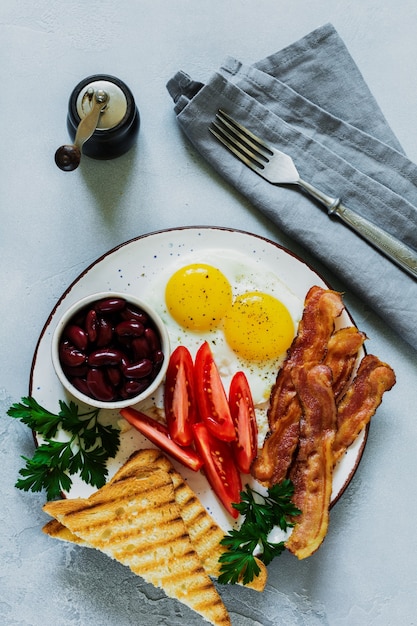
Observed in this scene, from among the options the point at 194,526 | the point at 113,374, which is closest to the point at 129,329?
the point at 113,374

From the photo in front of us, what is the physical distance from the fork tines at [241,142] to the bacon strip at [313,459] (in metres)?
0.90

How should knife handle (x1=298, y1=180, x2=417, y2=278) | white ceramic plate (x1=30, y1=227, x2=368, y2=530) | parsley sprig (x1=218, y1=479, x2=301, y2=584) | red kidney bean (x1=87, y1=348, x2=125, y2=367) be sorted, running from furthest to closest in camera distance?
knife handle (x1=298, y1=180, x2=417, y2=278)
white ceramic plate (x1=30, y1=227, x2=368, y2=530)
parsley sprig (x1=218, y1=479, x2=301, y2=584)
red kidney bean (x1=87, y1=348, x2=125, y2=367)

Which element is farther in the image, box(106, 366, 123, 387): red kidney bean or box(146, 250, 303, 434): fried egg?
box(146, 250, 303, 434): fried egg

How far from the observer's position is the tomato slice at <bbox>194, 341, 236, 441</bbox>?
2.87 meters

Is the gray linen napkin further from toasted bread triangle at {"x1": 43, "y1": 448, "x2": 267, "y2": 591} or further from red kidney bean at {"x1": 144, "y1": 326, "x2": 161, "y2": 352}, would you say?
toasted bread triangle at {"x1": 43, "y1": 448, "x2": 267, "y2": 591}

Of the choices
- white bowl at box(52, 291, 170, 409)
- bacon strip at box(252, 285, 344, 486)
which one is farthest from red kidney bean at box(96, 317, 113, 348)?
bacon strip at box(252, 285, 344, 486)

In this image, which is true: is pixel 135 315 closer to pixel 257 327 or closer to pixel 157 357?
pixel 157 357

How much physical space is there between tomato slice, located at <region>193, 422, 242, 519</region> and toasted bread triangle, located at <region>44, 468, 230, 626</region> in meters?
0.17

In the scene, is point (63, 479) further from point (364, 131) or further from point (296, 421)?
point (364, 131)

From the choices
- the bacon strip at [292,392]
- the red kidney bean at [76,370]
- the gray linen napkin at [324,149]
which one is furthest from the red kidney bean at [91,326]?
the gray linen napkin at [324,149]

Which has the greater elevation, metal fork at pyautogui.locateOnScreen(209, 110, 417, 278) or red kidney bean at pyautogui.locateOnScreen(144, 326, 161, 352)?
metal fork at pyautogui.locateOnScreen(209, 110, 417, 278)

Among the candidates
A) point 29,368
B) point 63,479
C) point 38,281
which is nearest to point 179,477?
point 63,479

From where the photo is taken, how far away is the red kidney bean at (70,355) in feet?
8.84

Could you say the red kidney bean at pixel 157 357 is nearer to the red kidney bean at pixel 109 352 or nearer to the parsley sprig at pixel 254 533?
the red kidney bean at pixel 109 352
